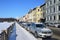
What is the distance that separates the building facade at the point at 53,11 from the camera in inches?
2073

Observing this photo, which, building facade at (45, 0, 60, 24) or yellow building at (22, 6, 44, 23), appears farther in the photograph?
yellow building at (22, 6, 44, 23)

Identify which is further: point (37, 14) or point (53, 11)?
point (37, 14)

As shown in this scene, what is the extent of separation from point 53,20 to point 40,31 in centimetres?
3844

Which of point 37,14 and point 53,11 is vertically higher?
point 37,14

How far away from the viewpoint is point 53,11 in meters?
56.4

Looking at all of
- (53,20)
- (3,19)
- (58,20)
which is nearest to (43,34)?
(58,20)

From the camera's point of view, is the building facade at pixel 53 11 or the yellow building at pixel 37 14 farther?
the yellow building at pixel 37 14

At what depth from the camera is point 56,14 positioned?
5366 centimetres

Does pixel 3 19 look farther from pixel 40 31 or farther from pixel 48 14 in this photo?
Answer: pixel 40 31

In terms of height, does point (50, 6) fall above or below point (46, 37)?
above

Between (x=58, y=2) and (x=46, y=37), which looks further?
(x=58, y=2)

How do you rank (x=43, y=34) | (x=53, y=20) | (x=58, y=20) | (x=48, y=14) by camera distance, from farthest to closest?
(x=48, y=14)
(x=53, y=20)
(x=58, y=20)
(x=43, y=34)

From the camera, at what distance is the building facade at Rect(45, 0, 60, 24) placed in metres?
52.7

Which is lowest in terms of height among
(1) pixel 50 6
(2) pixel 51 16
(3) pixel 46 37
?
(3) pixel 46 37
